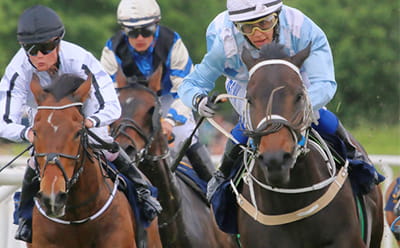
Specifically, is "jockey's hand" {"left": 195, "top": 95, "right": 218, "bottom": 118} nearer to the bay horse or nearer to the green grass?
the bay horse

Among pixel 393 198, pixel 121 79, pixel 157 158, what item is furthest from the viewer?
pixel 393 198

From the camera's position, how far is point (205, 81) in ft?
23.0

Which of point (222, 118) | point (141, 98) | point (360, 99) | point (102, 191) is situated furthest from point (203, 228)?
point (360, 99)

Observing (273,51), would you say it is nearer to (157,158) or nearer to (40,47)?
(40,47)

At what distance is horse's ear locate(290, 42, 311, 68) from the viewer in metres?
6.09

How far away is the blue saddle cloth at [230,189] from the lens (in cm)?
681

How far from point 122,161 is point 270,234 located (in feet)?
5.36

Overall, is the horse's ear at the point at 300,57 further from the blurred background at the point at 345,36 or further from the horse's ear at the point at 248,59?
the blurred background at the point at 345,36

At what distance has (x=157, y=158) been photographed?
870 cm

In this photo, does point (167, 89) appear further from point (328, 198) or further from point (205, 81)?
point (328, 198)

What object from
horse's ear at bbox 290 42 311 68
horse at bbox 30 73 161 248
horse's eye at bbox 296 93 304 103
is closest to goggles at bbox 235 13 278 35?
horse's ear at bbox 290 42 311 68

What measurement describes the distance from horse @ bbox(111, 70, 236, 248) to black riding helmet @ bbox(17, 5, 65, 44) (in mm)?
1780

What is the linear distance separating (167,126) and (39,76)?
7.59 ft

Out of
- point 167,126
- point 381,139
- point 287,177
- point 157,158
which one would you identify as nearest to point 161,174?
point 157,158
